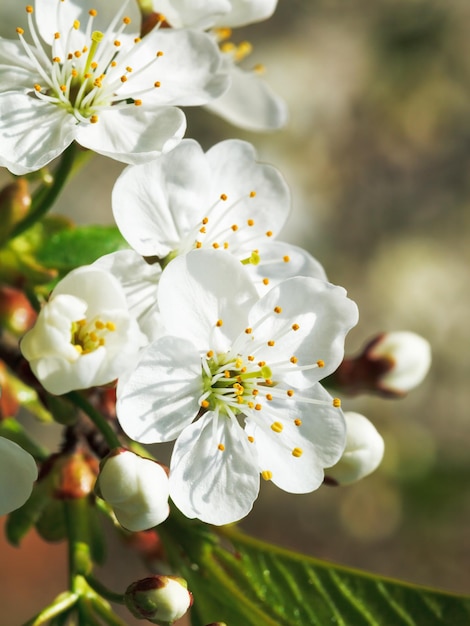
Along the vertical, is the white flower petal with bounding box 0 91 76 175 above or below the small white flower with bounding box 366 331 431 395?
above

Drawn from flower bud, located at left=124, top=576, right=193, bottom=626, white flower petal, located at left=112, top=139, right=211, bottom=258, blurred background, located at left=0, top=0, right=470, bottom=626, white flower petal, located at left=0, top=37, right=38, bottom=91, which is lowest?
blurred background, located at left=0, top=0, right=470, bottom=626

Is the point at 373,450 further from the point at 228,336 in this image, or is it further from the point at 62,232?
the point at 62,232

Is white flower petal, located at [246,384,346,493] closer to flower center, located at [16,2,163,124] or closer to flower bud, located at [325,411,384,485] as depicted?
flower bud, located at [325,411,384,485]

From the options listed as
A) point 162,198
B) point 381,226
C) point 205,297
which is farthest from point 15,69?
point 381,226

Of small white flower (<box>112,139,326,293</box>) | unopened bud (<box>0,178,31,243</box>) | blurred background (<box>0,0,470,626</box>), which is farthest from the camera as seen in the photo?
blurred background (<box>0,0,470,626</box>)

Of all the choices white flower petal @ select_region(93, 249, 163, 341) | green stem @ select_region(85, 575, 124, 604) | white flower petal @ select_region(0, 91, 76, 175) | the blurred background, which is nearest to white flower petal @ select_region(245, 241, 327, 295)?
white flower petal @ select_region(93, 249, 163, 341)

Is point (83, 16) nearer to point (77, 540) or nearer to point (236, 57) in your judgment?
point (236, 57)

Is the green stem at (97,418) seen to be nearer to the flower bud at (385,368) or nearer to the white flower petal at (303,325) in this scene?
the white flower petal at (303,325)
